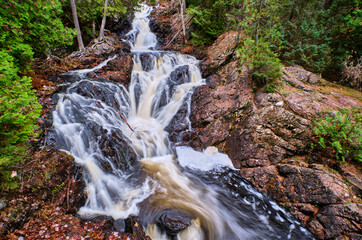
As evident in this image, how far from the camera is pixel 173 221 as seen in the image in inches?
163

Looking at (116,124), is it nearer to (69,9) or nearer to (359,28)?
(69,9)

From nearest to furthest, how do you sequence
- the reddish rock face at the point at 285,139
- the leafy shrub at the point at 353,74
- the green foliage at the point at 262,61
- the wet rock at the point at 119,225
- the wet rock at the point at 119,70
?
the wet rock at the point at 119,225 < the reddish rock face at the point at 285,139 < the green foliage at the point at 262,61 < the leafy shrub at the point at 353,74 < the wet rock at the point at 119,70

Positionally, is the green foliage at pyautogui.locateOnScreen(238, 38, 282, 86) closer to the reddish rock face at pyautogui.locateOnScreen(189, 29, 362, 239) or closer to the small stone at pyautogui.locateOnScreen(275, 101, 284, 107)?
the reddish rock face at pyautogui.locateOnScreen(189, 29, 362, 239)

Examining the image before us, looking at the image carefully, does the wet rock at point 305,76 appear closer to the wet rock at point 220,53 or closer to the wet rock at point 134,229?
the wet rock at point 220,53

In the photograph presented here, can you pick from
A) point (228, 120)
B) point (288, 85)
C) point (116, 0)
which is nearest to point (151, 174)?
Result: point (228, 120)

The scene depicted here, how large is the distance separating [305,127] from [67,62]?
12.1 metres

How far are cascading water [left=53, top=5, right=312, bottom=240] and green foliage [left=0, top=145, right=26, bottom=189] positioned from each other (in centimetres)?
162

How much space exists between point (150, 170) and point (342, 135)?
628 cm

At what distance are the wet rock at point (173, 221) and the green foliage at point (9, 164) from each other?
3439 mm

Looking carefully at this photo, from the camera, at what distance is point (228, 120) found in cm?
724

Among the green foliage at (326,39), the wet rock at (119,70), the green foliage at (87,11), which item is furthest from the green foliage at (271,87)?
the green foliage at (87,11)

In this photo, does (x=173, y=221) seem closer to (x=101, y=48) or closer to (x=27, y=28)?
(x=27, y=28)

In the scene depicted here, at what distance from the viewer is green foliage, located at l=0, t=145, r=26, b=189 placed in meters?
3.13

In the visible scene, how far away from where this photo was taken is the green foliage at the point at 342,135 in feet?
14.6
